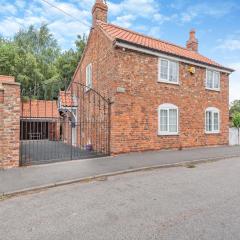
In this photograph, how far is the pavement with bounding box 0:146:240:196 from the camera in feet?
23.9

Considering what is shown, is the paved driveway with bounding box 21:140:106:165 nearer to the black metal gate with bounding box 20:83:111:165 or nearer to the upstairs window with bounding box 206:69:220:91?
the black metal gate with bounding box 20:83:111:165

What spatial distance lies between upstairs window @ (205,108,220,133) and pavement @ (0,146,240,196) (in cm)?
447

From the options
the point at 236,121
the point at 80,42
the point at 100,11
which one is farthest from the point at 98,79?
the point at 80,42

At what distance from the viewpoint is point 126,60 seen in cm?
1291

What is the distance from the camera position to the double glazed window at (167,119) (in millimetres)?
14328

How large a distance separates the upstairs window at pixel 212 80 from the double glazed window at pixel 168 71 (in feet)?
9.99

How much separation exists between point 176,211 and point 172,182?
8.26 feet

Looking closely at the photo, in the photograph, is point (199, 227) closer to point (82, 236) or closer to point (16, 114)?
point (82, 236)

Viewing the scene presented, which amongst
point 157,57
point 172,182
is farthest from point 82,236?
point 157,57

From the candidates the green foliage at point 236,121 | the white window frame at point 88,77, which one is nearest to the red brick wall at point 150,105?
the white window frame at point 88,77

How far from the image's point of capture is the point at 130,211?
17.0 ft

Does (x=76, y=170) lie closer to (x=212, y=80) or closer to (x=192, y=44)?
(x=212, y=80)

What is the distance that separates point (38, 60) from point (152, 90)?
31581 millimetres

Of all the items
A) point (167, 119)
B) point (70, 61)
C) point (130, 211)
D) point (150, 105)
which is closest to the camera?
point (130, 211)
